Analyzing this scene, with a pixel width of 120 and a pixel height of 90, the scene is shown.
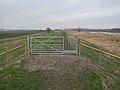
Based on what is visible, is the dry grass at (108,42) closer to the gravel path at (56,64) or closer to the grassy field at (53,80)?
the gravel path at (56,64)

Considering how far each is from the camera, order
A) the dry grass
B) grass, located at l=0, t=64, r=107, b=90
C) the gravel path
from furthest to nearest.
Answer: the dry grass → the gravel path → grass, located at l=0, t=64, r=107, b=90

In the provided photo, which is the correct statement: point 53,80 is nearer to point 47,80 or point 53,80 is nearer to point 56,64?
point 47,80

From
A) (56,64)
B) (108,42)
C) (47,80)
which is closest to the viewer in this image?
(47,80)

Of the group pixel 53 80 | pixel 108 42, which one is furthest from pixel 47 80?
pixel 108 42

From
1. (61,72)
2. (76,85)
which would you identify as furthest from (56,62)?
(76,85)

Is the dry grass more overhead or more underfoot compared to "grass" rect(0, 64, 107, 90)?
more underfoot

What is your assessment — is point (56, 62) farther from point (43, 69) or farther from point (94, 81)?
point (94, 81)

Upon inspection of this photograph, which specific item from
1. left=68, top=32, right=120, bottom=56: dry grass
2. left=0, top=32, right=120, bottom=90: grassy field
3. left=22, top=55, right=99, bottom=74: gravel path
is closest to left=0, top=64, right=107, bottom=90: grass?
left=0, top=32, right=120, bottom=90: grassy field

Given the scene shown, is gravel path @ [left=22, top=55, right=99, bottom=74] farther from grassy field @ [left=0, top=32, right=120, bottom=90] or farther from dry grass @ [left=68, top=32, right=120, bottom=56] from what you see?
dry grass @ [left=68, top=32, right=120, bottom=56]

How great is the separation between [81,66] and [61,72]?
1551mm

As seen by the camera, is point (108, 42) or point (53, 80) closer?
point (53, 80)

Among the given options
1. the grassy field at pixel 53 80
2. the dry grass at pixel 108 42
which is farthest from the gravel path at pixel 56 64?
the dry grass at pixel 108 42

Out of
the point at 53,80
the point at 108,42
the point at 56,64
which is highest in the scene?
the point at 56,64

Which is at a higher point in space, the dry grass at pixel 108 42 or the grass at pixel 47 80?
the grass at pixel 47 80
